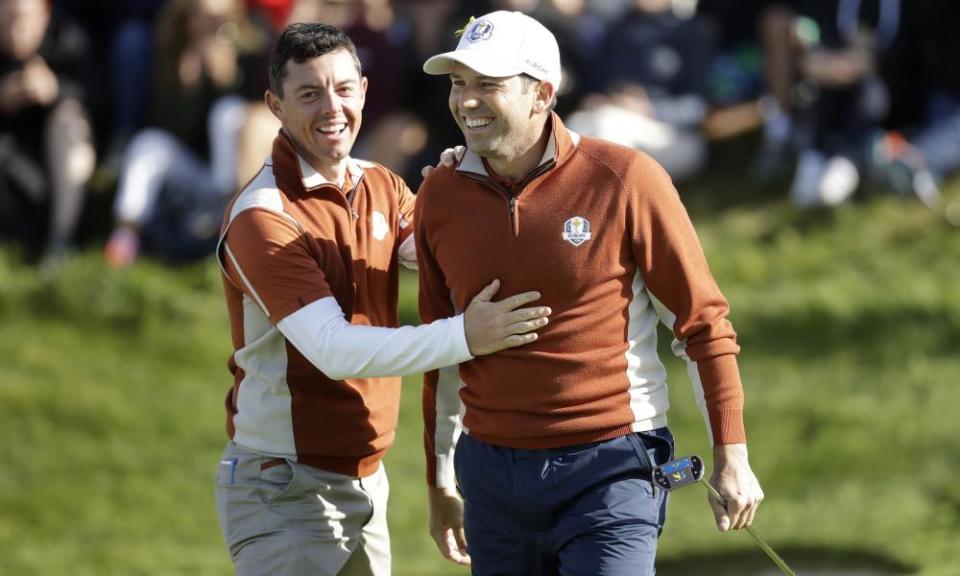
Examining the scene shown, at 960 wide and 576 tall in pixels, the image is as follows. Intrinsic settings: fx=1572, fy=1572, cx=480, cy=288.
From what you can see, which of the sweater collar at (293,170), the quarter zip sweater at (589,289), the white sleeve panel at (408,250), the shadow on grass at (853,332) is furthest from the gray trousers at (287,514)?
the shadow on grass at (853,332)

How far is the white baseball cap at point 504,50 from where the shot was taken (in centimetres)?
459

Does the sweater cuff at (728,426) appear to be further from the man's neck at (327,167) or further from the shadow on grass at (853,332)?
the shadow on grass at (853,332)

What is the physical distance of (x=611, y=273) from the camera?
4.64 metres

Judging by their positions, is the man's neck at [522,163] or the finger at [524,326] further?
the man's neck at [522,163]

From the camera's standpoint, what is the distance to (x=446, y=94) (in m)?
10.6

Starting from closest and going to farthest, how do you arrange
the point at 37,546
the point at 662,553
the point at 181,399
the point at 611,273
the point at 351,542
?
the point at 611,273 < the point at 351,542 < the point at 662,553 < the point at 37,546 < the point at 181,399

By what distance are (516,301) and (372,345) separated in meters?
0.46

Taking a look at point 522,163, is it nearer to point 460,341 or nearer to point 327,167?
point 460,341

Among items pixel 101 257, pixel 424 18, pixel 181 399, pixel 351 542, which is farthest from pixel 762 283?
pixel 351 542

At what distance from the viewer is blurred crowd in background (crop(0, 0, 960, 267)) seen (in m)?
10.2

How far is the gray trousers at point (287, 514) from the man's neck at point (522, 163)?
1143mm

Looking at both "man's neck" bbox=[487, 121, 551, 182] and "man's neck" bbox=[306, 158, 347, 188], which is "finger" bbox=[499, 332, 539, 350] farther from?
"man's neck" bbox=[306, 158, 347, 188]

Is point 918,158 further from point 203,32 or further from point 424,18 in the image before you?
point 203,32

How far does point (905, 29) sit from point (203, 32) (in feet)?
15.4
